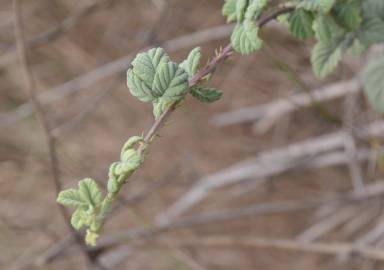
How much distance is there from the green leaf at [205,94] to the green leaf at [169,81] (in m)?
0.02

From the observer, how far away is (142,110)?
251 cm

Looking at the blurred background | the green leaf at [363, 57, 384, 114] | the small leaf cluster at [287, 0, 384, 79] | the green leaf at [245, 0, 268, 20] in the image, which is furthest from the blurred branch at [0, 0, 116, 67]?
the green leaf at [245, 0, 268, 20]

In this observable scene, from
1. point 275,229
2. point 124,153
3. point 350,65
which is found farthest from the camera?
point 275,229

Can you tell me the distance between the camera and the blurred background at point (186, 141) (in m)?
1.95

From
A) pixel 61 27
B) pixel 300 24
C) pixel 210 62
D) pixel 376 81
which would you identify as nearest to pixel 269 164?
pixel 61 27

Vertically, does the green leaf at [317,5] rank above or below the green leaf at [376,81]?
below

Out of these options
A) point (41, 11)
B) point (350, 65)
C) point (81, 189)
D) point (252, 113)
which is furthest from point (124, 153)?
point (41, 11)

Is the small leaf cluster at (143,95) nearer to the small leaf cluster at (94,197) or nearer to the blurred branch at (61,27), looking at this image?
the small leaf cluster at (94,197)

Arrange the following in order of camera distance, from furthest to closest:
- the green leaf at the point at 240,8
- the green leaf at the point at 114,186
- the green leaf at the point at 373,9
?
the green leaf at the point at 373,9, the green leaf at the point at 240,8, the green leaf at the point at 114,186

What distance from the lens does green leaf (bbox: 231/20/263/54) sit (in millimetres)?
609

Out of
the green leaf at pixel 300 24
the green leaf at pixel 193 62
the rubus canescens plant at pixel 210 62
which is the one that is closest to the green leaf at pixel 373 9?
the rubus canescens plant at pixel 210 62

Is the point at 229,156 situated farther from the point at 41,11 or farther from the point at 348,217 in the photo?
the point at 41,11

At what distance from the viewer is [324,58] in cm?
80

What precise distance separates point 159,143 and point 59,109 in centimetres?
38
